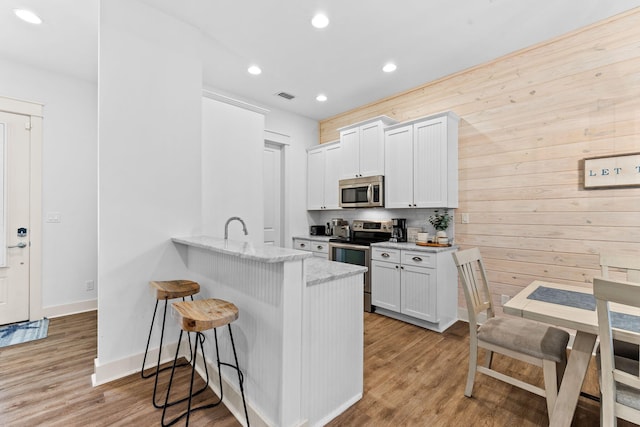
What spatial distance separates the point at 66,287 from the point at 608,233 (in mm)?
5912

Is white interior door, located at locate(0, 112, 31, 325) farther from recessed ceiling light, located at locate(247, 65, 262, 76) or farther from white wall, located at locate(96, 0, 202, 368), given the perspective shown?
recessed ceiling light, located at locate(247, 65, 262, 76)

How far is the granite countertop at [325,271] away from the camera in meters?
1.65

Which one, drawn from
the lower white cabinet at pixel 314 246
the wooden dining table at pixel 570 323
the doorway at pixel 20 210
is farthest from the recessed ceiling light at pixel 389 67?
the doorway at pixel 20 210

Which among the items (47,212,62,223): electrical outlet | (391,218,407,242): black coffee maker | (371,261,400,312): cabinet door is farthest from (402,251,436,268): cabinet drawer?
(47,212,62,223): electrical outlet

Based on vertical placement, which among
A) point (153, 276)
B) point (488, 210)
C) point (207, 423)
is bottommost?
point (207, 423)

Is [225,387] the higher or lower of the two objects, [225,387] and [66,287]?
the lower

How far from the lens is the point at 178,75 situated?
254 centimetres

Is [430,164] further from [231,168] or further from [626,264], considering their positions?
[231,168]

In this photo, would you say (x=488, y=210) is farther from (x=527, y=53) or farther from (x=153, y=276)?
(x=153, y=276)

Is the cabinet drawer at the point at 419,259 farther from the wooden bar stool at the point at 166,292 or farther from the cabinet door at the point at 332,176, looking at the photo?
the wooden bar stool at the point at 166,292

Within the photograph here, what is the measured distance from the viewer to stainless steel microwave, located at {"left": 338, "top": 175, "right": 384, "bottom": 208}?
396 centimetres

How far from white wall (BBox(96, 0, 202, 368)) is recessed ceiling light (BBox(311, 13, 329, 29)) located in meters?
1.13

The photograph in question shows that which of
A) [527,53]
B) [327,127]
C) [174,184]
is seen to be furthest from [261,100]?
[527,53]

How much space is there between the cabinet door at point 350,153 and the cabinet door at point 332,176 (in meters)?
0.25
